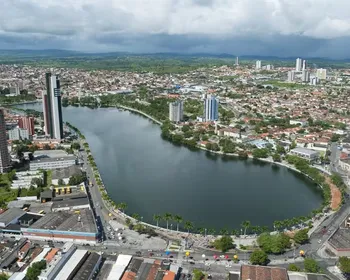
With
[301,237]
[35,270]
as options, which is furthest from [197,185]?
[35,270]

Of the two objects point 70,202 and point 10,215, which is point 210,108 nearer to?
point 70,202

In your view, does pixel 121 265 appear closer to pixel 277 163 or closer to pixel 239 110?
pixel 277 163

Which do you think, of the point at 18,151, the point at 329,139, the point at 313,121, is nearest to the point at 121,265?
the point at 18,151

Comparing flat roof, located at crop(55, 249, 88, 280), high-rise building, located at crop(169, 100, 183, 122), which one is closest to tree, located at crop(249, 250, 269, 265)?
flat roof, located at crop(55, 249, 88, 280)

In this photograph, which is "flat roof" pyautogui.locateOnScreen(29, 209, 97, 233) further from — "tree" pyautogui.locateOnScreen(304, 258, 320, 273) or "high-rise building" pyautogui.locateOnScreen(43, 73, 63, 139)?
"high-rise building" pyautogui.locateOnScreen(43, 73, 63, 139)

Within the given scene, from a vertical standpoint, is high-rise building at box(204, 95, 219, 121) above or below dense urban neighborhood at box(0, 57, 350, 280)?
above

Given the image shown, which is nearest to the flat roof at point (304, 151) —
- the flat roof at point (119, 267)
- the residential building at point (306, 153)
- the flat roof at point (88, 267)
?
the residential building at point (306, 153)

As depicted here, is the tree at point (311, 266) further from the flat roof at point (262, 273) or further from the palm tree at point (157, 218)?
the palm tree at point (157, 218)

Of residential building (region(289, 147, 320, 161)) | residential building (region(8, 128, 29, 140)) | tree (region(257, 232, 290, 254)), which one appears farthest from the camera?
residential building (region(8, 128, 29, 140))
